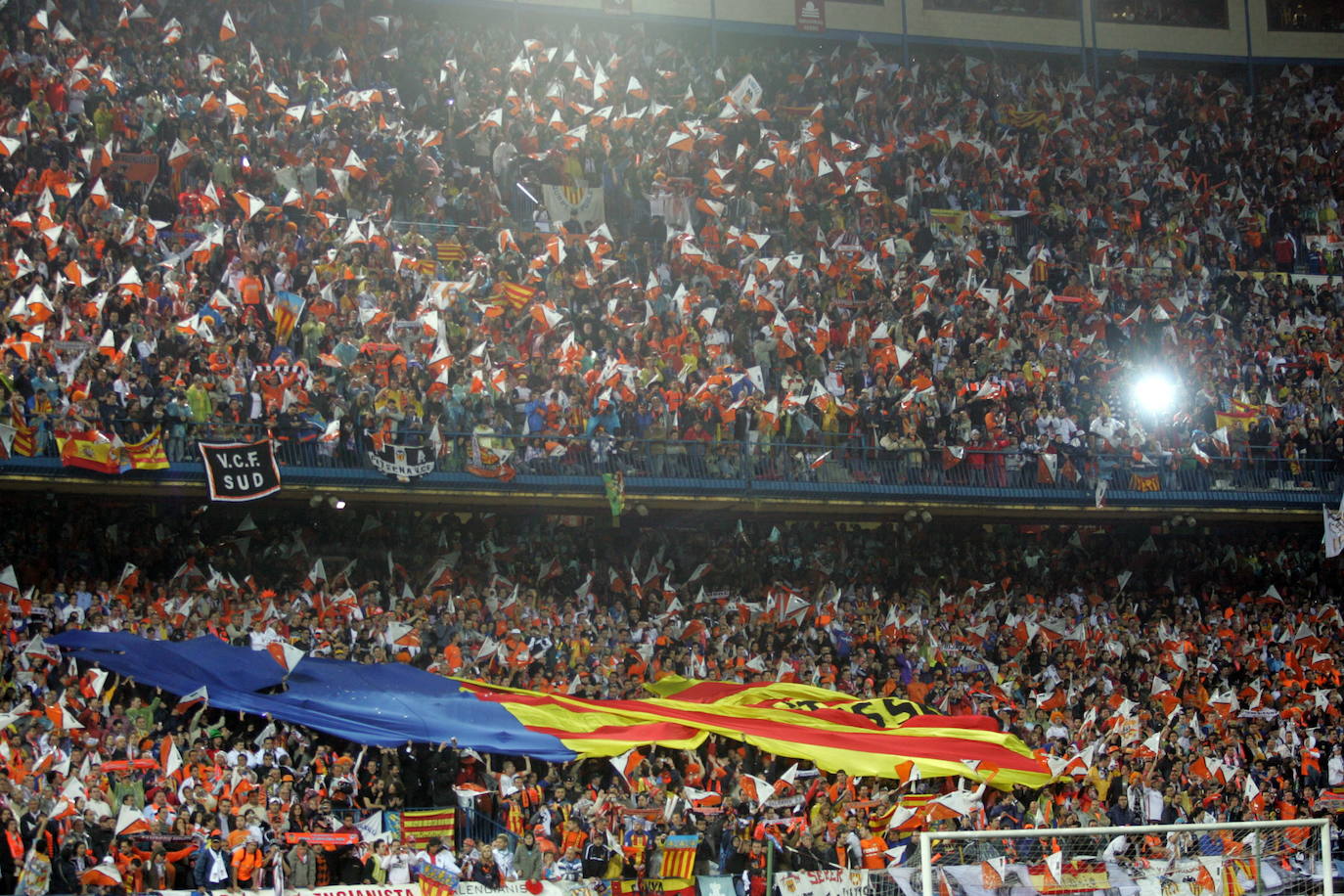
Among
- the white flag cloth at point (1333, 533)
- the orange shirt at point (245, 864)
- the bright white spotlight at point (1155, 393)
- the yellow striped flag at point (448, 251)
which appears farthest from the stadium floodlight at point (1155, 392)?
the orange shirt at point (245, 864)

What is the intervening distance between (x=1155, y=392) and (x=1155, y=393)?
38mm

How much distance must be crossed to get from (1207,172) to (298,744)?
28.6 meters

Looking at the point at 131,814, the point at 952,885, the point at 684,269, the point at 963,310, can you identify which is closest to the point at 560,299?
the point at 684,269

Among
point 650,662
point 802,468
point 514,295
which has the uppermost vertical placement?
point 514,295

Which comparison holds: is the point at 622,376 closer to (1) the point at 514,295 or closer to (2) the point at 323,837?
(1) the point at 514,295

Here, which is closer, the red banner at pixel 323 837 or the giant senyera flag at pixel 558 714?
the red banner at pixel 323 837

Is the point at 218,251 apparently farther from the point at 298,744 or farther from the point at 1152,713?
the point at 1152,713

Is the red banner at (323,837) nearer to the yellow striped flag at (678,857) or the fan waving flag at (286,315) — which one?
the yellow striped flag at (678,857)

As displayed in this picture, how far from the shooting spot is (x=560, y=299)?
32.6 m

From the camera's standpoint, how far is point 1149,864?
18.3 m

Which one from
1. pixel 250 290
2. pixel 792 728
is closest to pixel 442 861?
pixel 792 728

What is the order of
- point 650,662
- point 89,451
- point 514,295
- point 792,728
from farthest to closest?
point 514,295, point 650,662, point 792,728, point 89,451

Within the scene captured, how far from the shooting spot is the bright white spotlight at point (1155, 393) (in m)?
35.0

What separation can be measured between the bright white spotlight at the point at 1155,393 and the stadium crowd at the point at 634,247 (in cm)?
38
